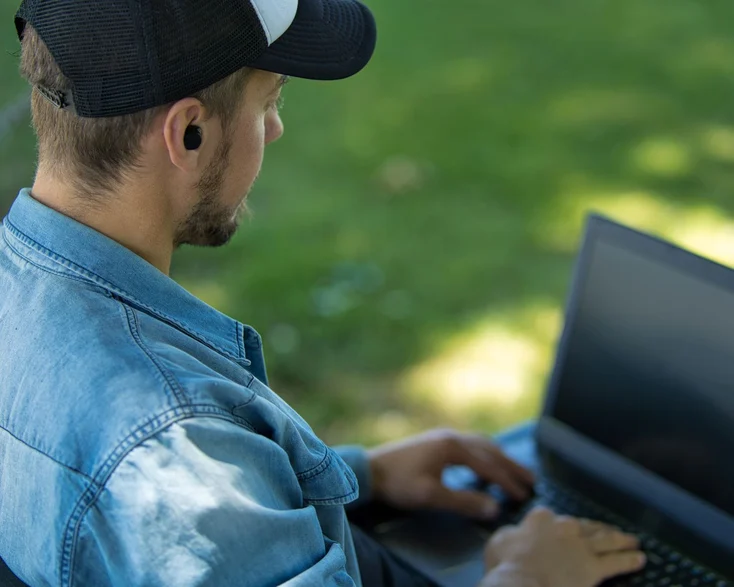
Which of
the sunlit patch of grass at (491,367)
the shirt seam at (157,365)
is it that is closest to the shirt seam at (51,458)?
Result: the shirt seam at (157,365)

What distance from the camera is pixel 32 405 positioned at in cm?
102

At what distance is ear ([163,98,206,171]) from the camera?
3.62 ft

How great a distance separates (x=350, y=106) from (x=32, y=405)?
3.63 metres

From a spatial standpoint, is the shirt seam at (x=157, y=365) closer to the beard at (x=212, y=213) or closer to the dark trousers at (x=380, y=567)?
the beard at (x=212, y=213)

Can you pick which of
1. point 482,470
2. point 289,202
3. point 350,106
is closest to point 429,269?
point 289,202

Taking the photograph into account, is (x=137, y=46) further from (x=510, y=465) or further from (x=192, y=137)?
(x=510, y=465)

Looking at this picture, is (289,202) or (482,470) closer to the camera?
(482,470)

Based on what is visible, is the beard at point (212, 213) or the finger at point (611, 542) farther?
the finger at point (611, 542)

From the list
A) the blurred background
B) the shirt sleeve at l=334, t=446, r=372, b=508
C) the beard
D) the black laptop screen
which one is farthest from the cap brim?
the blurred background

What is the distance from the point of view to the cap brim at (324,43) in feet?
3.87

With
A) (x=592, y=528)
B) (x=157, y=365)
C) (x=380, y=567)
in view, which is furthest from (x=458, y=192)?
(x=157, y=365)

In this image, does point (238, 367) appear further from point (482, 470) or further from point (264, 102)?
point (482, 470)

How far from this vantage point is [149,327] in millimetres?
1069

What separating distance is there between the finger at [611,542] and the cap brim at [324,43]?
78 cm
